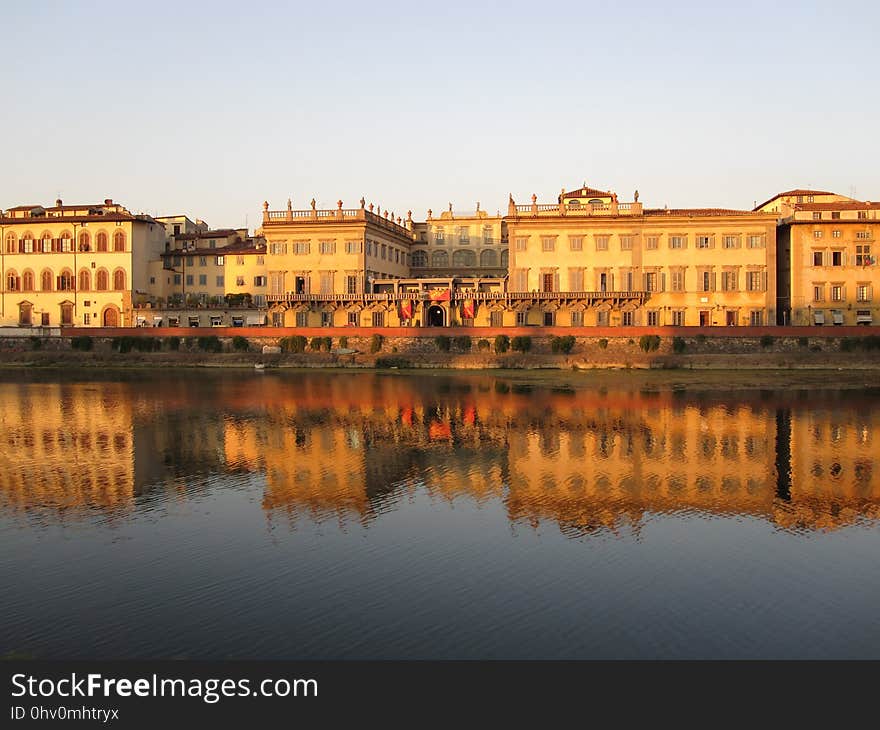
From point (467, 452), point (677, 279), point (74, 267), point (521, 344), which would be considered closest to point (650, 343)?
point (521, 344)

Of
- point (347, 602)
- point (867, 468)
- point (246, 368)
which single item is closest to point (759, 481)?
point (867, 468)

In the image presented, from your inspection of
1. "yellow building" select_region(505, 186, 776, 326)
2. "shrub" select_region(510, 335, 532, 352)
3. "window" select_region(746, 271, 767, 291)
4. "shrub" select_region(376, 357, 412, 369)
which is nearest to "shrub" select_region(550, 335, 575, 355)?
"shrub" select_region(510, 335, 532, 352)

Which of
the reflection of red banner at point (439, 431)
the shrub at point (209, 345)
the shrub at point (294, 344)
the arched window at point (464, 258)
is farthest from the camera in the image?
the arched window at point (464, 258)

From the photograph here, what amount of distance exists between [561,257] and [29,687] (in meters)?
63.9

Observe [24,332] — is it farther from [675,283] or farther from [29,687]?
[29,687]

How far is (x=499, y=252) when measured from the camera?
8381cm

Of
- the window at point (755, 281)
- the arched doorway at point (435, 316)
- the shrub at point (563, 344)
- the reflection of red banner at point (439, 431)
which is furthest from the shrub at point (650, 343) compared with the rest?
A: the reflection of red banner at point (439, 431)

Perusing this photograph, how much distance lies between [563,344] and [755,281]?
1865 cm

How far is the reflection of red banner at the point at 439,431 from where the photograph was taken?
2894cm

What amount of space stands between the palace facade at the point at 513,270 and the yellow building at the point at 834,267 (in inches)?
4.6

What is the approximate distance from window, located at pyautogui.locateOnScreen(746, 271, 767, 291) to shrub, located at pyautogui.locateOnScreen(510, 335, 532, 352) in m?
19.9

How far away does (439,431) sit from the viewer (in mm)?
30328

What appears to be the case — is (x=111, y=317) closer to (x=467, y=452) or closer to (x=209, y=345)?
(x=209, y=345)

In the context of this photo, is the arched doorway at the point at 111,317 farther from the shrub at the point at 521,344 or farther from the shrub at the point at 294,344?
the shrub at the point at 521,344
